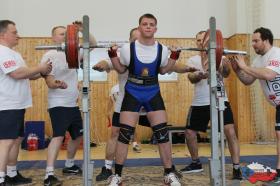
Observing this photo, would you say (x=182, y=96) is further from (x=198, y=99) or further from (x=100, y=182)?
(x=100, y=182)

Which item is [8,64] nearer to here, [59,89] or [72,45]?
[59,89]

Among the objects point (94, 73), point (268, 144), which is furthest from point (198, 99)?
point (94, 73)

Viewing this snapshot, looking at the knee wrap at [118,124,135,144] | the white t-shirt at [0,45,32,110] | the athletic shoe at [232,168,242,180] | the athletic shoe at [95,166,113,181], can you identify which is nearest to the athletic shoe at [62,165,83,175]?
the athletic shoe at [95,166,113,181]

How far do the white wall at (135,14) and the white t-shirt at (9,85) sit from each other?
4.67 meters

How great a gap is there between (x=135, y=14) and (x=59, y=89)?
4.76m

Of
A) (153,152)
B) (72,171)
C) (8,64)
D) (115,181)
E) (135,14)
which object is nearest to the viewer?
(115,181)

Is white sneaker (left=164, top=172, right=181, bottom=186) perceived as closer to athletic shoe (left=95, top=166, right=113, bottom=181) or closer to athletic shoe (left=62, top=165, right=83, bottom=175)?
athletic shoe (left=95, top=166, right=113, bottom=181)

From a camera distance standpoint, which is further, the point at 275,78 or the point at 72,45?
the point at 275,78

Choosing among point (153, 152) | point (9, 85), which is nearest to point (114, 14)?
point (153, 152)

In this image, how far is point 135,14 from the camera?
808 cm

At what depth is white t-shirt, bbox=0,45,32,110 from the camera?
10.8ft

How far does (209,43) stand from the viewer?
121 inches

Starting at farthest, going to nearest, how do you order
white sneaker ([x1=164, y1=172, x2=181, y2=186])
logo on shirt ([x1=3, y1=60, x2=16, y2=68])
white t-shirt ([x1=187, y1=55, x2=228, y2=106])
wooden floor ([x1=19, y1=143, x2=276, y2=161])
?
wooden floor ([x1=19, y1=143, x2=276, y2=161])
white t-shirt ([x1=187, y1=55, x2=228, y2=106])
logo on shirt ([x1=3, y1=60, x2=16, y2=68])
white sneaker ([x1=164, y1=172, x2=181, y2=186])

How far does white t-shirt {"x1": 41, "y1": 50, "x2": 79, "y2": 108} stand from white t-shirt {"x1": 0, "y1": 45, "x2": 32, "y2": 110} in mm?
303
